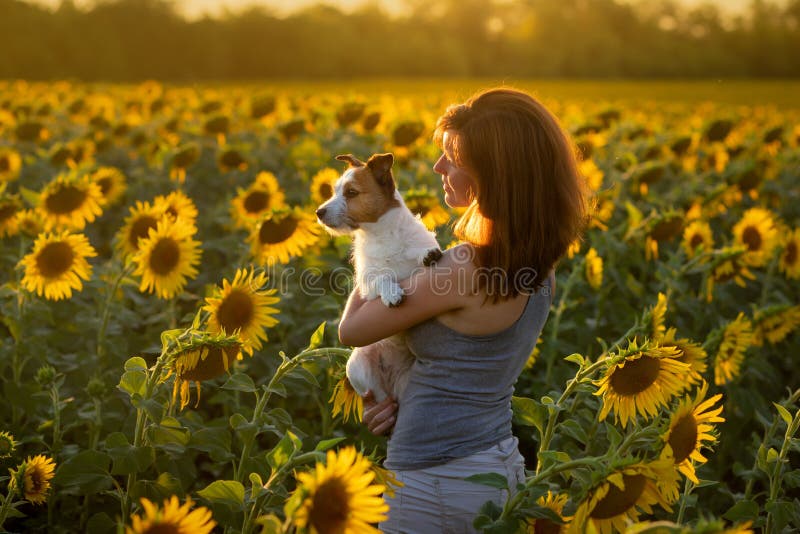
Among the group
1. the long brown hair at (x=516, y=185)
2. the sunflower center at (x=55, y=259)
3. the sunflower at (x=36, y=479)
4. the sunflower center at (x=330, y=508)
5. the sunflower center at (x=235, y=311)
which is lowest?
the sunflower at (x=36, y=479)

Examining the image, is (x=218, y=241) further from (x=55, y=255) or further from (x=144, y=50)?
(x=144, y=50)

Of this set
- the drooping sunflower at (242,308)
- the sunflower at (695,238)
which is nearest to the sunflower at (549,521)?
the drooping sunflower at (242,308)

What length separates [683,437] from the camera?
2490 millimetres

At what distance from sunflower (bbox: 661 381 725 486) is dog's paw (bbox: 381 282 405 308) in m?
0.91

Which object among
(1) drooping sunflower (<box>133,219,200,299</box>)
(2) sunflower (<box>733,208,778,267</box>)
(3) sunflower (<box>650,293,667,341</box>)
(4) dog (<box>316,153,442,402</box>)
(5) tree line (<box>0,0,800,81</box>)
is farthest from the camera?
(5) tree line (<box>0,0,800,81</box>)

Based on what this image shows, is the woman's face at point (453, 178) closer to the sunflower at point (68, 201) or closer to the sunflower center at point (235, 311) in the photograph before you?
the sunflower center at point (235, 311)

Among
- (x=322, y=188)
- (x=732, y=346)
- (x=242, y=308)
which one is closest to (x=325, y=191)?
(x=322, y=188)

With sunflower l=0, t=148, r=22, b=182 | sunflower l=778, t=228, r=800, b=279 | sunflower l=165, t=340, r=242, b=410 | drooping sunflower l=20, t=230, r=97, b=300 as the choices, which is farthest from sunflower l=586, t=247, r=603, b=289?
sunflower l=0, t=148, r=22, b=182

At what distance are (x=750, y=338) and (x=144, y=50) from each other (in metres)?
46.1

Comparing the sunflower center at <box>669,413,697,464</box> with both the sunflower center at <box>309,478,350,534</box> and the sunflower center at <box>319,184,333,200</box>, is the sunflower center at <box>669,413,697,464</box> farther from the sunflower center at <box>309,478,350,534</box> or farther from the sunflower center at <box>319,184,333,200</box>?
the sunflower center at <box>319,184,333,200</box>

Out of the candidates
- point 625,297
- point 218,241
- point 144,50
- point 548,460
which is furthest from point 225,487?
point 144,50

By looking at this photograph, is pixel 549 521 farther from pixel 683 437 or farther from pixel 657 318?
pixel 657 318

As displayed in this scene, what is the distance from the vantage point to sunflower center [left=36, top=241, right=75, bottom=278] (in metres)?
3.97

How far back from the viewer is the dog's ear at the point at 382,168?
3.10 m
